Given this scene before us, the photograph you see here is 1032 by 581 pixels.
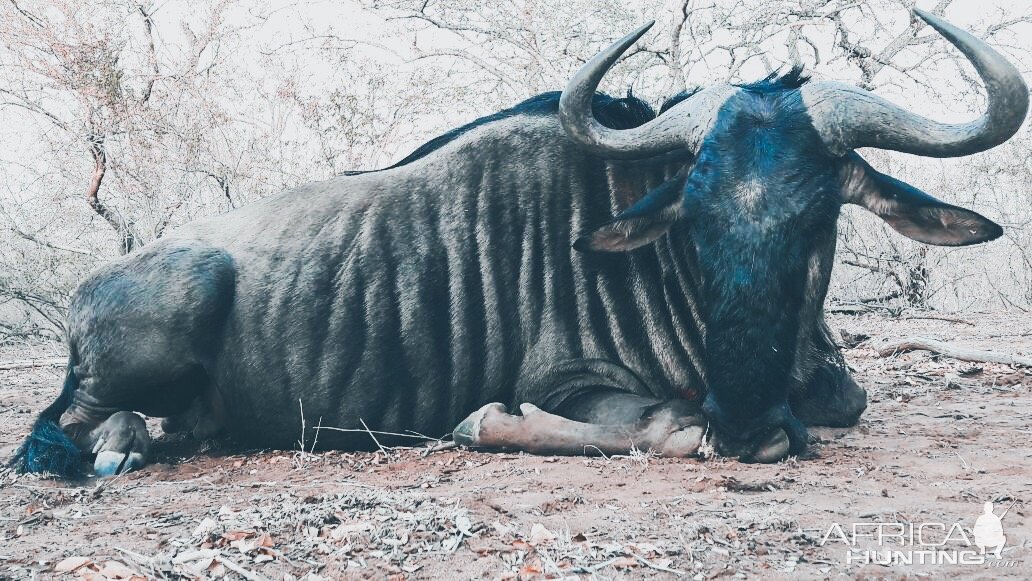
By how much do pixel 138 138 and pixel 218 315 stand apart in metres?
6.09

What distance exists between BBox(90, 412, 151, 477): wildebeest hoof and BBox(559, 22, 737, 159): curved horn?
82.6 inches

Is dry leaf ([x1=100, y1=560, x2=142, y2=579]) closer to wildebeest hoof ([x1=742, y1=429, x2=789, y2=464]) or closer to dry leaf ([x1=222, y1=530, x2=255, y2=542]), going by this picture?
dry leaf ([x1=222, y1=530, x2=255, y2=542])

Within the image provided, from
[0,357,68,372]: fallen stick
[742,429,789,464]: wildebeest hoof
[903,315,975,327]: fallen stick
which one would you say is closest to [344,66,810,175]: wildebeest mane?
[742,429,789,464]: wildebeest hoof

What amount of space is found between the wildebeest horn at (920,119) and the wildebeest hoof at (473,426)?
157 centimetres

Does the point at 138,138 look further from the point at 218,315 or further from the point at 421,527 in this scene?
the point at 421,527

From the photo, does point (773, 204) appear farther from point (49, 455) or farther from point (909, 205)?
point (49, 455)

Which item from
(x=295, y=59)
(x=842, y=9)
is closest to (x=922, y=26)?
(x=842, y=9)

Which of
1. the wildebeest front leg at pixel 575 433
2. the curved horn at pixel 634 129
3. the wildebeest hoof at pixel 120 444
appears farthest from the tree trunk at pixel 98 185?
the curved horn at pixel 634 129

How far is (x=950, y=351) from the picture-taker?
534 cm

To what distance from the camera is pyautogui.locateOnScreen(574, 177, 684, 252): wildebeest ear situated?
3279mm

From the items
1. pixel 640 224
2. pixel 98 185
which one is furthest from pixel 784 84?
pixel 98 185

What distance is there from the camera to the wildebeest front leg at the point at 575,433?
3.18m

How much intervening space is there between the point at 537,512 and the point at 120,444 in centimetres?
194

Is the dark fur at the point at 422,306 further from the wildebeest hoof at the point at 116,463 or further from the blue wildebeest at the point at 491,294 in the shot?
the wildebeest hoof at the point at 116,463
